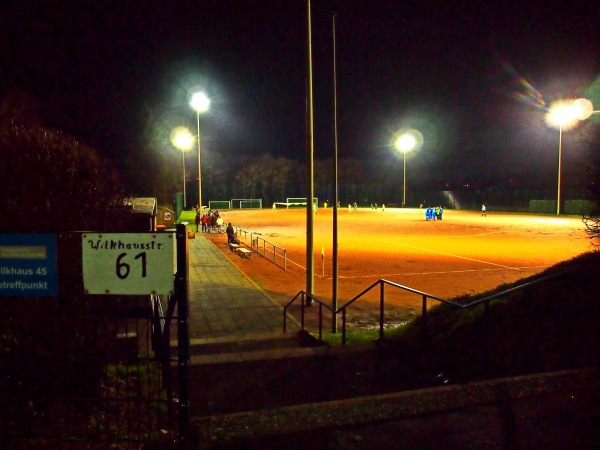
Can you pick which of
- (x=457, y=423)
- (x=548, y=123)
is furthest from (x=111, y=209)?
(x=548, y=123)

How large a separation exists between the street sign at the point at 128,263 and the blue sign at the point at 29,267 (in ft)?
1.09

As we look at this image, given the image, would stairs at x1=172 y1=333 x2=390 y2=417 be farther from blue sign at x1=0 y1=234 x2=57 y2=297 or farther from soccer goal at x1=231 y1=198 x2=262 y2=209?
soccer goal at x1=231 y1=198 x2=262 y2=209

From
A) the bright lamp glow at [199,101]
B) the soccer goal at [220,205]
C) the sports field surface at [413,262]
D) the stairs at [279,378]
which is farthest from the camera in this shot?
the soccer goal at [220,205]

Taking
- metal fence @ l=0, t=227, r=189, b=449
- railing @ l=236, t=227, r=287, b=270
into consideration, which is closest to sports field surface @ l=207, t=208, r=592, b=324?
railing @ l=236, t=227, r=287, b=270

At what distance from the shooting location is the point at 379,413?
14.7 feet

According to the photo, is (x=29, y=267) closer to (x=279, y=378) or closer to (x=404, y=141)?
(x=279, y=378)

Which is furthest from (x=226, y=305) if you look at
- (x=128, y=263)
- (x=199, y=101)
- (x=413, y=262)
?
(x=199, y=101)

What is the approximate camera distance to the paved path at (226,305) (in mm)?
11305

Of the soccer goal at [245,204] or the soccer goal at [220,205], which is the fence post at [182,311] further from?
the soccer goal at [245,204]

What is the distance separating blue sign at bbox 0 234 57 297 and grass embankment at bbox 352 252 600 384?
14.1 ft

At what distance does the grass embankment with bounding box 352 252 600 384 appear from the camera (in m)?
5.48

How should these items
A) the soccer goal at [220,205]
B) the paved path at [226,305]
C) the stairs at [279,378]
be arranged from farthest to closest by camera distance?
the soccer goal at [220,205]
the paved path at [226,305]
the stairs at [279,378]

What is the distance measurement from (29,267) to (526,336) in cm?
522

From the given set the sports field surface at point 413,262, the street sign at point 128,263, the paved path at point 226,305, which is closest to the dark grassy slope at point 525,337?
the street sign at point 128,263
